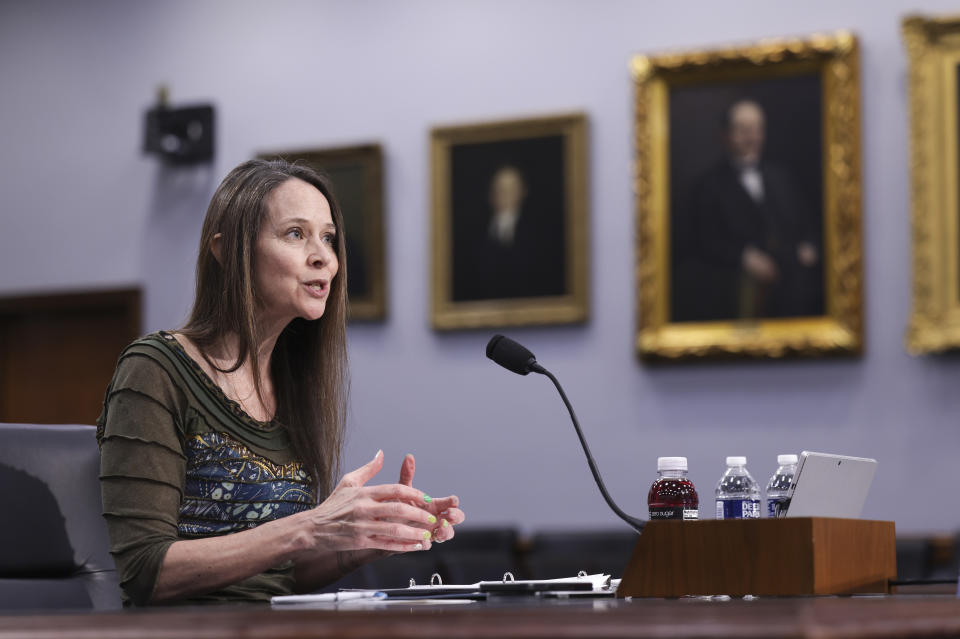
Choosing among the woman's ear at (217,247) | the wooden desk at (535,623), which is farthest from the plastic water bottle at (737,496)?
the woman's ear at (217,247)

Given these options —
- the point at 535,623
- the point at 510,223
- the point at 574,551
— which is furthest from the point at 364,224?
the point at 535,623

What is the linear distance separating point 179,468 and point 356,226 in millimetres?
3763

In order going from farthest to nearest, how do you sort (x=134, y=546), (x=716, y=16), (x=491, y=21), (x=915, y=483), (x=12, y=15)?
(x=12, y=15)
(x=491, y=21)
(x=716, y=16)
(x=915, y=483)
(x=134, y=546)

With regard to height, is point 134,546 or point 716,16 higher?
point 716,16

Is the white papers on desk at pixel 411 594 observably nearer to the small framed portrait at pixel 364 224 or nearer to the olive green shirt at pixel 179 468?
the olive green shirt at pixel 179 468

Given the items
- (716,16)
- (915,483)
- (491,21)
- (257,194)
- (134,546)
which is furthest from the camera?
(491,21)

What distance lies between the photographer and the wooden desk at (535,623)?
37.4 inches

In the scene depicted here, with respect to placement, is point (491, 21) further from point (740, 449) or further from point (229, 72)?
point (740, 449)

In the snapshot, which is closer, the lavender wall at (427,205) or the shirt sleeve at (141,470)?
the shirt sleeve at (141,470)

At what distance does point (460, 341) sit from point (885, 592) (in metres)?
3.71

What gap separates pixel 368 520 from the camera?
1.83m

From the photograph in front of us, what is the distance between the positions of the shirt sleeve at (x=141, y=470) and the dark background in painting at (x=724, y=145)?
3.45m

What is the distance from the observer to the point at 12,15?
650 cm

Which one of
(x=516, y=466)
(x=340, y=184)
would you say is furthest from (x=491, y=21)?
(x=516, y=466)
